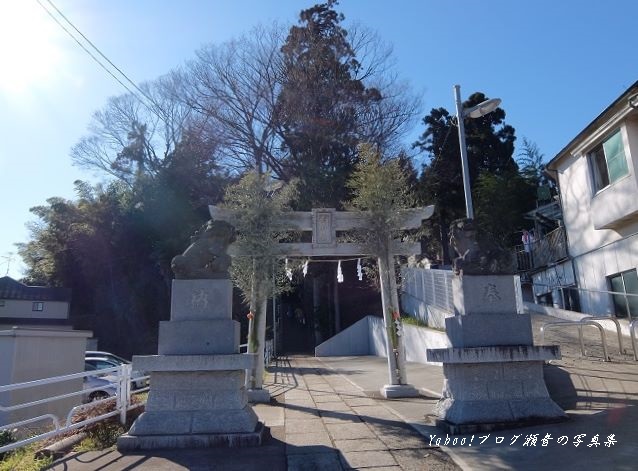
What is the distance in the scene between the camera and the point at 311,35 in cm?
2808

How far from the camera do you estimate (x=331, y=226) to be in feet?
37.4

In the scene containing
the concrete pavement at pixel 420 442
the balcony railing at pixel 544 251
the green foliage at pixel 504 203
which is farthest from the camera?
the green foliage at pixel 504 203

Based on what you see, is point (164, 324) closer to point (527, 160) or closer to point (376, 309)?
point (376, 309)

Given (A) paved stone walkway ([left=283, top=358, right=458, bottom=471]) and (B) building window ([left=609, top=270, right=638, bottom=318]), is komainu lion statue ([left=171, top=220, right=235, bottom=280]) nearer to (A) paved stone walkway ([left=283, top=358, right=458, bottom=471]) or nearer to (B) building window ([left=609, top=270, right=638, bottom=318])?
(A) paved stone walkway ([left=283, top=358, right=458, bottom=471])

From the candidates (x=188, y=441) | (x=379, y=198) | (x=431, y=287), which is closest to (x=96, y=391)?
(x=188, y=441)

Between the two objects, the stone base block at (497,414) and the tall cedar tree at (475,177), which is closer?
the stone base block at (497,414)

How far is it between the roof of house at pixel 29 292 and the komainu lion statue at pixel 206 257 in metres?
30.2

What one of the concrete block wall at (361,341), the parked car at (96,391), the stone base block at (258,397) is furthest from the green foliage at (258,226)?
the concrete block wall at (361,341)

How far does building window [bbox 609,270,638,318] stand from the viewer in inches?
562

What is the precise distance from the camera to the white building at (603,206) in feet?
44.2

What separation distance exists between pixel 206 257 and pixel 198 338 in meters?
1.07

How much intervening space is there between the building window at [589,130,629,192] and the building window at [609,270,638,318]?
2827 mm

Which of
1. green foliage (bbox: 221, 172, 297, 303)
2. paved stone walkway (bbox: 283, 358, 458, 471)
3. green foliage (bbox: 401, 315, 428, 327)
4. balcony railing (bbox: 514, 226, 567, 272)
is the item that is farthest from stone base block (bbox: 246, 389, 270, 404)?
balcony railing (bbox: 514, 226, 567, 272)

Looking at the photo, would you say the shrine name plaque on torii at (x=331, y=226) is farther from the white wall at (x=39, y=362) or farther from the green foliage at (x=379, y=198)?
the white wall at (x=39, y=362)
